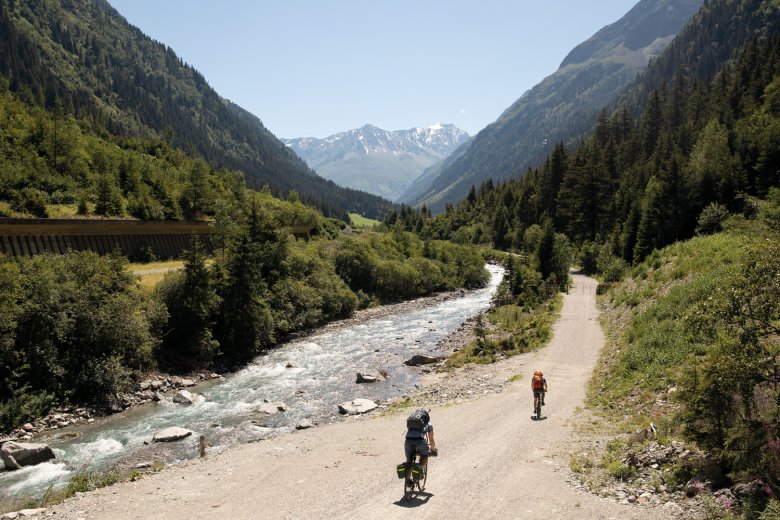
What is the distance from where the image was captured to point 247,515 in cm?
1254

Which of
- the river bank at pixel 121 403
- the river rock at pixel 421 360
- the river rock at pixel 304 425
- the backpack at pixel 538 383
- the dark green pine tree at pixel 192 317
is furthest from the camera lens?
the river rock at pixel 421 360

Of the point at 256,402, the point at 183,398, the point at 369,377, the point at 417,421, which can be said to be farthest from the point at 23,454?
the point at 369,377

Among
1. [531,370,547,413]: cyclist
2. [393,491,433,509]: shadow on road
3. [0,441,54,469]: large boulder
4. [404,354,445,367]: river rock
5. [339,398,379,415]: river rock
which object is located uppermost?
[0,441,54,469]: large boulder

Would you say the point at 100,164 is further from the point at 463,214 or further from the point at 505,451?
the point at 463,214

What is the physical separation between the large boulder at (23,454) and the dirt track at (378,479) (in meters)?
7.51

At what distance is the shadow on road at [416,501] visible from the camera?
1208 centimetres

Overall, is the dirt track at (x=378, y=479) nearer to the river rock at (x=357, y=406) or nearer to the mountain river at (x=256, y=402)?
the river rock at (x=357, y=406)

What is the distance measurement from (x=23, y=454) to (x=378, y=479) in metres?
16.7

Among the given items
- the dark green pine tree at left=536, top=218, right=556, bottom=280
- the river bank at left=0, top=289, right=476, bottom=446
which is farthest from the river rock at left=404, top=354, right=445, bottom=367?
the dark green pine tree at left=536, top=218, right=556, bottom=280

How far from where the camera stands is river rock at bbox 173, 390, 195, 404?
28831mm

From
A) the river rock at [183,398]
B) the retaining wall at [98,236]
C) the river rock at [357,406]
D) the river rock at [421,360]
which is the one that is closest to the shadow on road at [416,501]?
the river rock at [357,406]

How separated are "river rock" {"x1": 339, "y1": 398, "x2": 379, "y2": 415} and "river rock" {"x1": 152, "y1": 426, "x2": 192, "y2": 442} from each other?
8.37 meters

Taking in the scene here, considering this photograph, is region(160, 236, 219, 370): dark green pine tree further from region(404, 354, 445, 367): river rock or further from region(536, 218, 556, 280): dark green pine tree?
region(536, 218, 556, 280): dark green pine tree

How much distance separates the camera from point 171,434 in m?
23.0
